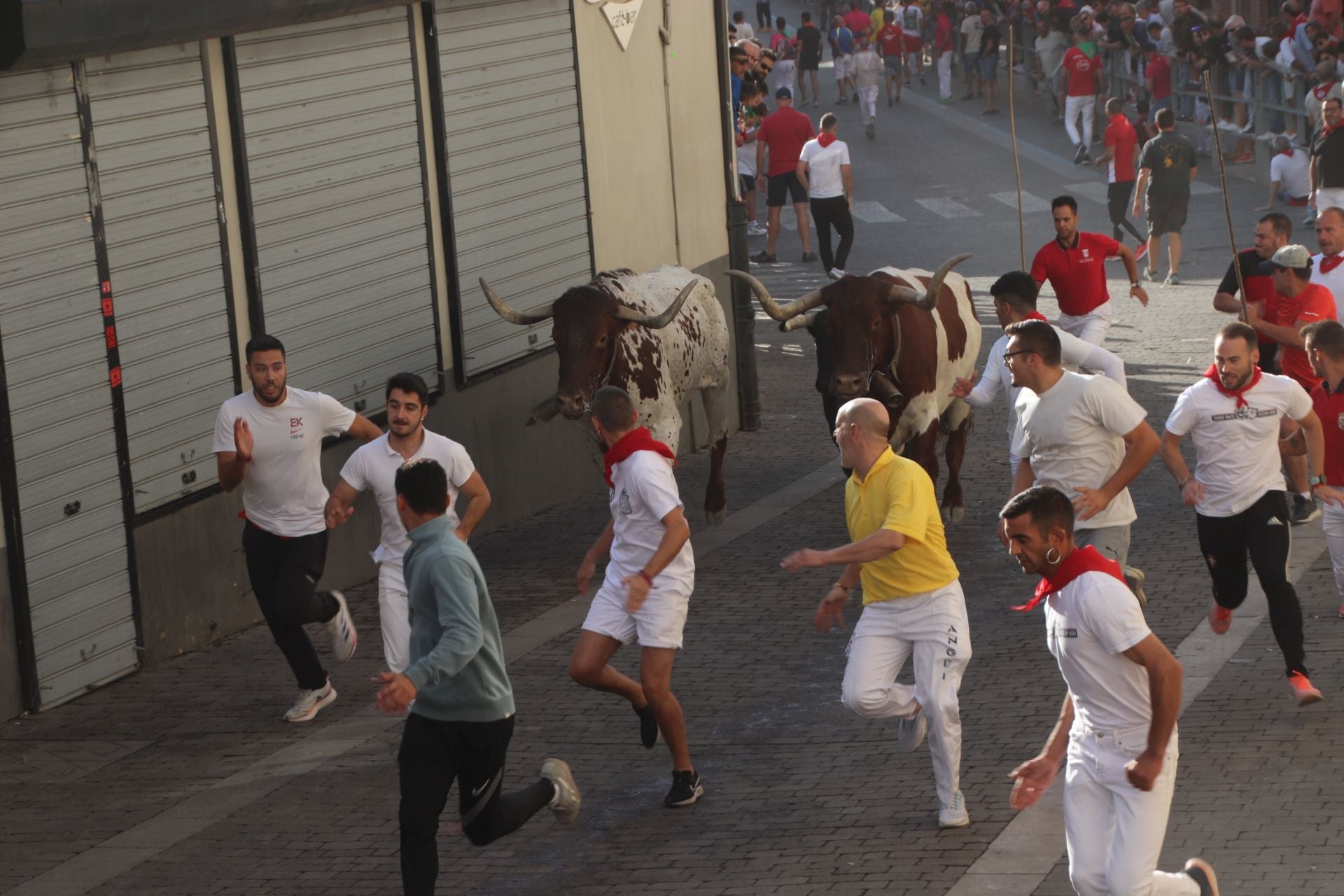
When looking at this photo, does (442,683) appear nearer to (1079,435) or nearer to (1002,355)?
(1079,435)

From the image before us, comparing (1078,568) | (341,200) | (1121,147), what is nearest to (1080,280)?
(341,200)

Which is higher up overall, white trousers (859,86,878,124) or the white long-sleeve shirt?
the white long-sleeve shirt

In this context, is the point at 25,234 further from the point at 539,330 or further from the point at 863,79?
the point at 863,79

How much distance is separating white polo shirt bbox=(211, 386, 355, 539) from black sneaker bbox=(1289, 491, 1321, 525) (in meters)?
6.46

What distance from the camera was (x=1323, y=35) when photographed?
91.1 feet

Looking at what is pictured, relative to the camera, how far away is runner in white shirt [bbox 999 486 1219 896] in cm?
619

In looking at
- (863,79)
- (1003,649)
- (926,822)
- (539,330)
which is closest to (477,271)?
(539,330)

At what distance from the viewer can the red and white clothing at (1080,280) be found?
46.9ft

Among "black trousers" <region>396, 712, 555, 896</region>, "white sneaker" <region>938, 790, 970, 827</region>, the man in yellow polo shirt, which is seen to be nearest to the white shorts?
the man in yellow polo shirt

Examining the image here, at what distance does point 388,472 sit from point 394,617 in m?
0.74

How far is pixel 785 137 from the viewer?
88.1 ft

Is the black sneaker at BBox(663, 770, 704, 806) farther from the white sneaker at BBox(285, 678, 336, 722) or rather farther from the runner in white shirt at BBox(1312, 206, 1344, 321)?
the runner in white shirt at BBox(1312, 206, 1344, 321)

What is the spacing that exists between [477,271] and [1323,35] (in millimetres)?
17801

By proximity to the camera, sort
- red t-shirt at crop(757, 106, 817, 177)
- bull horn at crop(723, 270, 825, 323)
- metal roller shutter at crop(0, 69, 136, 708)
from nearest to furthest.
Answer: metal roller shutter at crop(0, 69, 136, 708) < bull horn at crop(723, 270, 825, 323) < red t-shirt at crop(757, 106, 817, 177)
